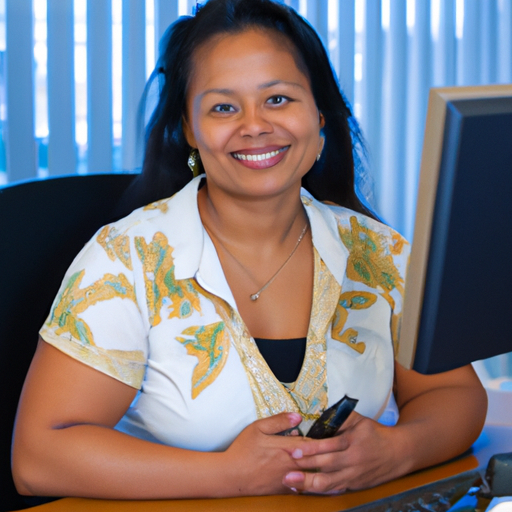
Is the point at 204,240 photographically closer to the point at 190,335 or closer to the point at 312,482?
the point at 190,335

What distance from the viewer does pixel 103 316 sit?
3.83 feet

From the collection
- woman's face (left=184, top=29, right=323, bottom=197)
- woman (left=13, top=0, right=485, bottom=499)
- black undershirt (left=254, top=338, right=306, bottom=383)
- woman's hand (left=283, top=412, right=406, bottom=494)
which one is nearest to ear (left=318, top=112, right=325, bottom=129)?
woman (left=13, top=0, right=485, bottom=499)

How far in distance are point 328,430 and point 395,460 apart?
6.8 inches

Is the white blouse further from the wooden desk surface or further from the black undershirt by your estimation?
the wooden desk surface

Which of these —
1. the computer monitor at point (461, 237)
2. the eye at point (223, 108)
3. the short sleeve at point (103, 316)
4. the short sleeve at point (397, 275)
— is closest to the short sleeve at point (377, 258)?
the short sleeve at point (397, 275)

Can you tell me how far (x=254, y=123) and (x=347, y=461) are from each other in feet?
2.05

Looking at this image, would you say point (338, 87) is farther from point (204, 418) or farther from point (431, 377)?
point (204, 418)

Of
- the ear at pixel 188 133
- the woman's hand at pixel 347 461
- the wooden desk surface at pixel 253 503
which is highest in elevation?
the ear at pixel 188 133

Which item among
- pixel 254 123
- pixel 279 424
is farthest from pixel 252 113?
pixel 279 424

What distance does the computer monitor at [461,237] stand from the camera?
23.7 inches

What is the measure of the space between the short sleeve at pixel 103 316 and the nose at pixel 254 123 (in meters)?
0.30

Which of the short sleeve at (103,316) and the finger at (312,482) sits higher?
the short sleeve at (103,316)

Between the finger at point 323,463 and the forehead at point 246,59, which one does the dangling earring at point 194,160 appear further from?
the finger at point 323,463

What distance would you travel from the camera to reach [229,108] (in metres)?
1.33
